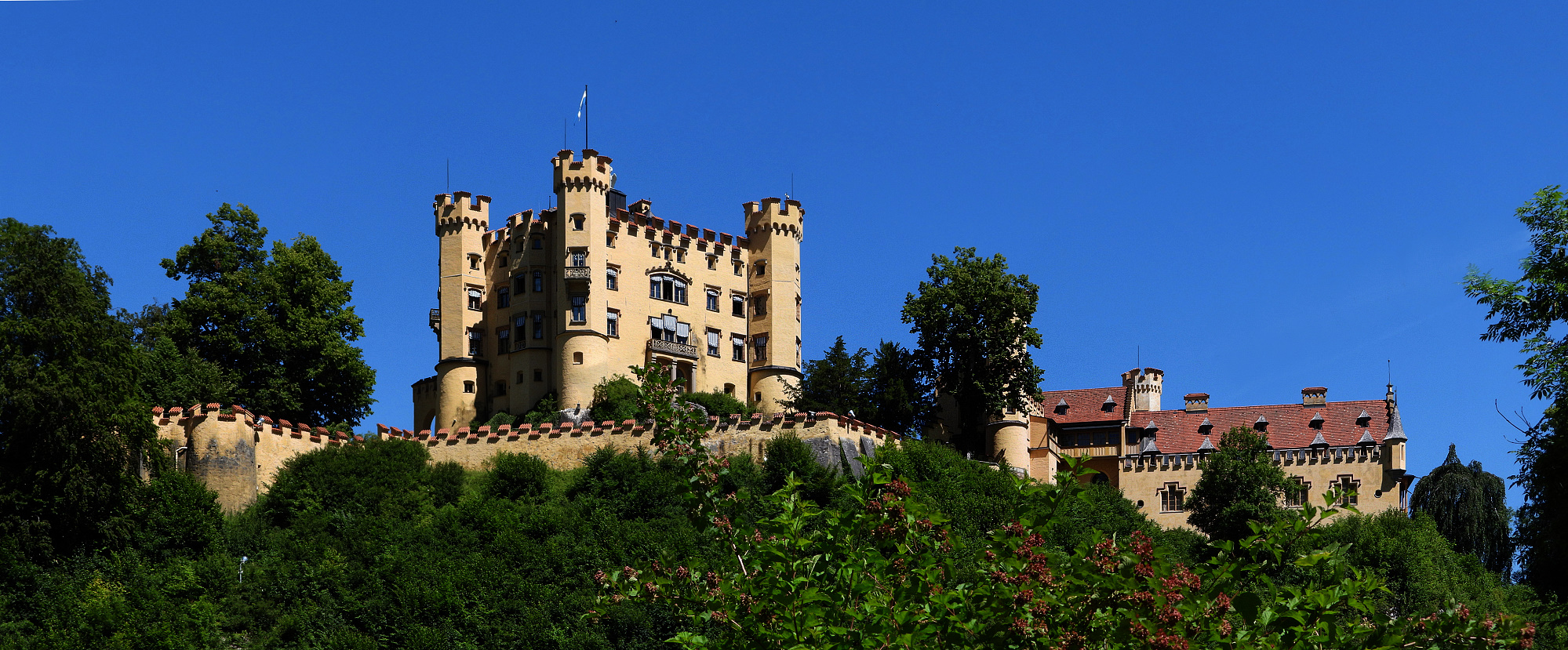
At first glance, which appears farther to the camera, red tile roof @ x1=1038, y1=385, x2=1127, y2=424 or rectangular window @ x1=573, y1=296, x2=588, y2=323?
red tile roof @ x1=1038, y1=385, x2=1127, y2=424

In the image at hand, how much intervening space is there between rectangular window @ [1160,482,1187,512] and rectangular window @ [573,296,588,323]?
95.5 ft

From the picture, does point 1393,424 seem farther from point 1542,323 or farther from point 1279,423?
point 1542,323

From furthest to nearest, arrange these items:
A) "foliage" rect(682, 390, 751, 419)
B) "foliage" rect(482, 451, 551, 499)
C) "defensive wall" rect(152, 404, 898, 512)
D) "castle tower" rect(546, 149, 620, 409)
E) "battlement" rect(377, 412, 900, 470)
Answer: "castle tower" rect(546, 149, 620, 409) < "foliage" rect(682, 390, 751, 419) < "battlement" rect(377, 412, 900, 470) < "foliage" rect(482, 451, 551, 499) < "defensive wall" rect(152, 404, 898, 512)

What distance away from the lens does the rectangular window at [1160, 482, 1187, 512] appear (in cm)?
8088

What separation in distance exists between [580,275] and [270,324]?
13.8m

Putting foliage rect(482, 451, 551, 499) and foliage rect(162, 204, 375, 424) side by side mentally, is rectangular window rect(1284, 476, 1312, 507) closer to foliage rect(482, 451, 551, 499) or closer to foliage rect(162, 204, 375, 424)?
foliage rect(482, 451, 551, 499)

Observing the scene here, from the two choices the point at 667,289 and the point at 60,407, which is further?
the point at 667,289

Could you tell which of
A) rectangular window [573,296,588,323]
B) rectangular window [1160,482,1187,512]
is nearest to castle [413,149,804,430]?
rectangular window [573,296,588,323]

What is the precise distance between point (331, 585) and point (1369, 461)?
50.4 metres

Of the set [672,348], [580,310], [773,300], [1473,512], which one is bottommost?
[1473,512]

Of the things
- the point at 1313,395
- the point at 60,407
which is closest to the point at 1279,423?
the point at 1313,395

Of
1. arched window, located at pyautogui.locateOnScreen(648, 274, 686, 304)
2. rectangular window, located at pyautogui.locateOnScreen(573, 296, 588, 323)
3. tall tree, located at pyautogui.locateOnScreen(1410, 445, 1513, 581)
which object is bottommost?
tall tree, located at pyautogui.locateOnScreen(1410, 445, 1513, 581)

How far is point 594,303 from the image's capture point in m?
77.6

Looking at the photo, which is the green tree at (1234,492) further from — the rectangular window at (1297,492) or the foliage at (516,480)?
the foliage at (516,480)
